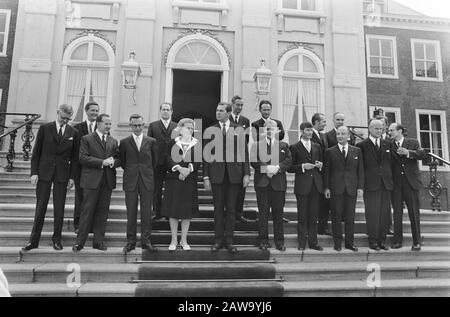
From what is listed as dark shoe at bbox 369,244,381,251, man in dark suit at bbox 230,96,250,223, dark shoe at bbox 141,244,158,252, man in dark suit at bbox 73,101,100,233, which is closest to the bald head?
dark shoe at bbox 369,244,381,251

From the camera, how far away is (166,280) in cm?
407

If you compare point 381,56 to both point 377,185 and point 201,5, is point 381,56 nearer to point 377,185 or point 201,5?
point 201,5

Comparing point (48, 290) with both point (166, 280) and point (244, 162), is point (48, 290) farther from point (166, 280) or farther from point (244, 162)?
point (244, 162)

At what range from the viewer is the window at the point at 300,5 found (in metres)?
9.20

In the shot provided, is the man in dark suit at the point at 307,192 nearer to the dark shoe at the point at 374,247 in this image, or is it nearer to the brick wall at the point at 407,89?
the dark shoe at the point at 374,247

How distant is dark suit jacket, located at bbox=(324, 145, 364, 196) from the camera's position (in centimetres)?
497

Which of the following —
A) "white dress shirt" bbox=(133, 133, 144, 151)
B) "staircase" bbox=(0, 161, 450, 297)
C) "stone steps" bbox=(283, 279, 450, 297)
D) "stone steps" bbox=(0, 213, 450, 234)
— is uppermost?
"white dress shirt" bbox=(133, 133, 144, 151)

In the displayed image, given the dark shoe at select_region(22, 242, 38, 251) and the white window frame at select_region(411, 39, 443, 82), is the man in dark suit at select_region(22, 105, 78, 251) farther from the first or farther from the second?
the white window frame at select_region(411, 39, 443, 82)

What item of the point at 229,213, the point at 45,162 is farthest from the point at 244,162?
the point at 45,162

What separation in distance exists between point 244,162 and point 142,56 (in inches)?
190

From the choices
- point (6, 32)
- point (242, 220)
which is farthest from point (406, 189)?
point (6, 32)

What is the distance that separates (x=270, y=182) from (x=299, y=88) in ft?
15.5

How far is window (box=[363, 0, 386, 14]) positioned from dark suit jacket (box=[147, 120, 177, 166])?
11.7 m

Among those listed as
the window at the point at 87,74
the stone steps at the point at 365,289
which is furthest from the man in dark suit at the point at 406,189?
the window at the point at 87,74
